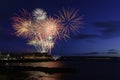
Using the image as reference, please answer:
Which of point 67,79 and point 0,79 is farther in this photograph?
point 67,79

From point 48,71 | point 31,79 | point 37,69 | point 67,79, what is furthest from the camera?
point 37,69

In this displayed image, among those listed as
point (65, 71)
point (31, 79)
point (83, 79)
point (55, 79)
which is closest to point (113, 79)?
point (83, 79)

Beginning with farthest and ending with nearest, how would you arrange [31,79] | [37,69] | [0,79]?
1. [37,69]
2. [31,79]
3. [0,79]

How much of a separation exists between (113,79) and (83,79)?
1257cm

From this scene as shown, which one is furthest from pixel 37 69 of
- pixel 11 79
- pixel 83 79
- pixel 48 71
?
pixel 11 79

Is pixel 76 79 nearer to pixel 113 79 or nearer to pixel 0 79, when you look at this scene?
pixel 113 79

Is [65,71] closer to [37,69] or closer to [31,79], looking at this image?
[37,69]

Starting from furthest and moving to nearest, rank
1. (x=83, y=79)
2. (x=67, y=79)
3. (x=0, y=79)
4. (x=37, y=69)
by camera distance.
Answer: (x=37, y=69) < (x=83, y=79) < (x=67, y=79) < (x=0, y=79)

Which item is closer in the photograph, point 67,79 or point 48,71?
point 67,79

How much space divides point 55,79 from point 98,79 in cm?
2162

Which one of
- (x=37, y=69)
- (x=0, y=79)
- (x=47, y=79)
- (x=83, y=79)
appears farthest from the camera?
(x=37, y=69)

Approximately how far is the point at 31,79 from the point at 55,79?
11.2m

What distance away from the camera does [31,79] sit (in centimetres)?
7381

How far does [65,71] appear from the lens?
11194cm
